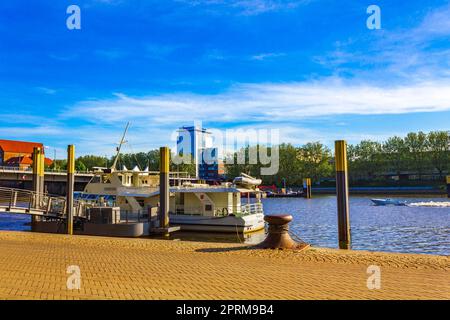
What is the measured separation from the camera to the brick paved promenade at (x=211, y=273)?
8.52 meters

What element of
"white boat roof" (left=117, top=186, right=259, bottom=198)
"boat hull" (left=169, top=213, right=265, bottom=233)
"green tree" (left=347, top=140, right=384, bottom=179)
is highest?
"green tree" (left=347, top=140, right=384, bottom=179)

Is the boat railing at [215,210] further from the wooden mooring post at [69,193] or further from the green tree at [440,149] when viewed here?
the green tree at [440,149]

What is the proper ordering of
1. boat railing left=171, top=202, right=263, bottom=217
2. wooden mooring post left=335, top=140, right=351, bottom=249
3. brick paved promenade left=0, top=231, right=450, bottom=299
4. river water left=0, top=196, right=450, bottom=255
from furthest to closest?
1. boat railing left=171, top=202, right=263, bottom=217
2. river water left=0, top=196, right=450, bottom=255
3. wooden mooring post left=335, top=140, right=351, bottom=249
4. brick paved promenade left=0, top=231, right=450, bottom=299

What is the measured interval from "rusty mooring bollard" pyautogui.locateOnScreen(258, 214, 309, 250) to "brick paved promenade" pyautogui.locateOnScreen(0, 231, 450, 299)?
0.70 metres

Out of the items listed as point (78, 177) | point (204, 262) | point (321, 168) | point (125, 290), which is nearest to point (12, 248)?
point (204, 262)

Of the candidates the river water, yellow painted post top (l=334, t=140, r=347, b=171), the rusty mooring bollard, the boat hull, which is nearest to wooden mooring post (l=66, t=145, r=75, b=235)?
the river water

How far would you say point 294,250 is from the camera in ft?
48.1

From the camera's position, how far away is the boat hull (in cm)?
3031

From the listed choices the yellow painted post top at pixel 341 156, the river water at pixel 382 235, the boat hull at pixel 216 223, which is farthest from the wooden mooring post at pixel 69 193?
the yellow painted post top at pixel 341 156

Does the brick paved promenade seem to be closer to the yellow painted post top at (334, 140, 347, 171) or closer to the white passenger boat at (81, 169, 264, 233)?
the yellow painted post top at (334, 140, 347, 171)

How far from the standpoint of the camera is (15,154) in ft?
529

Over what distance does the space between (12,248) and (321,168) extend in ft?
399

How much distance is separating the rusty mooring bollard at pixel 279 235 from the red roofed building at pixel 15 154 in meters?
152
